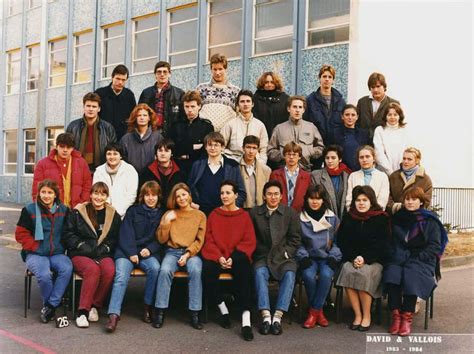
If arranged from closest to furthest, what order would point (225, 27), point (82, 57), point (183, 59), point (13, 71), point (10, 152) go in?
point (225, 27)
point (183, 59)
point (82, 57)
point (10, 152)
point (13, 71)

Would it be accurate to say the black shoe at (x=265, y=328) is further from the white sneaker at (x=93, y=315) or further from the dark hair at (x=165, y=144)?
the dark hair at (x=165, y=144)

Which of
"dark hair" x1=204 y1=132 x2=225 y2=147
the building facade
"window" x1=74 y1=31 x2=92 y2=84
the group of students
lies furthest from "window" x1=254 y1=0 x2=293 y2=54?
"dark hair" x1=204 y1=132 x2=225 y2=147

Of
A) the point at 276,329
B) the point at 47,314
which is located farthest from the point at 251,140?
the point at 47,314

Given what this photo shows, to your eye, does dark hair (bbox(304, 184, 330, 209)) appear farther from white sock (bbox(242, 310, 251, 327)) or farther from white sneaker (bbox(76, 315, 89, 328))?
white sneaker (bbox(76, 315, 89, 328))

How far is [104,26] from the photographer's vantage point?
20.9m

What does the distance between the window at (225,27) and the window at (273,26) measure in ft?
2.25

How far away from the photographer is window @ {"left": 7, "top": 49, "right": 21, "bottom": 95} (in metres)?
25.2

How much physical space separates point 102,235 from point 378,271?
9.23 ft

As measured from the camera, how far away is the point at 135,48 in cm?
1970

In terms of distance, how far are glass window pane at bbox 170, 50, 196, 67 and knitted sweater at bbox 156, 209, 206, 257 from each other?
11.9 meters

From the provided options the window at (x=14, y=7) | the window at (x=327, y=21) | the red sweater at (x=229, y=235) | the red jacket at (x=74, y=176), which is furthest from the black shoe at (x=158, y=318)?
the window at (x=14, y=7)

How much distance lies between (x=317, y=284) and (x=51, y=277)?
2640 millimetres

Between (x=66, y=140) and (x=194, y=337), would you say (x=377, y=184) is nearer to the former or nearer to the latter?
(x=194, y=337)

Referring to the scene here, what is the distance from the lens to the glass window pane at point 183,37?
58.5ft
